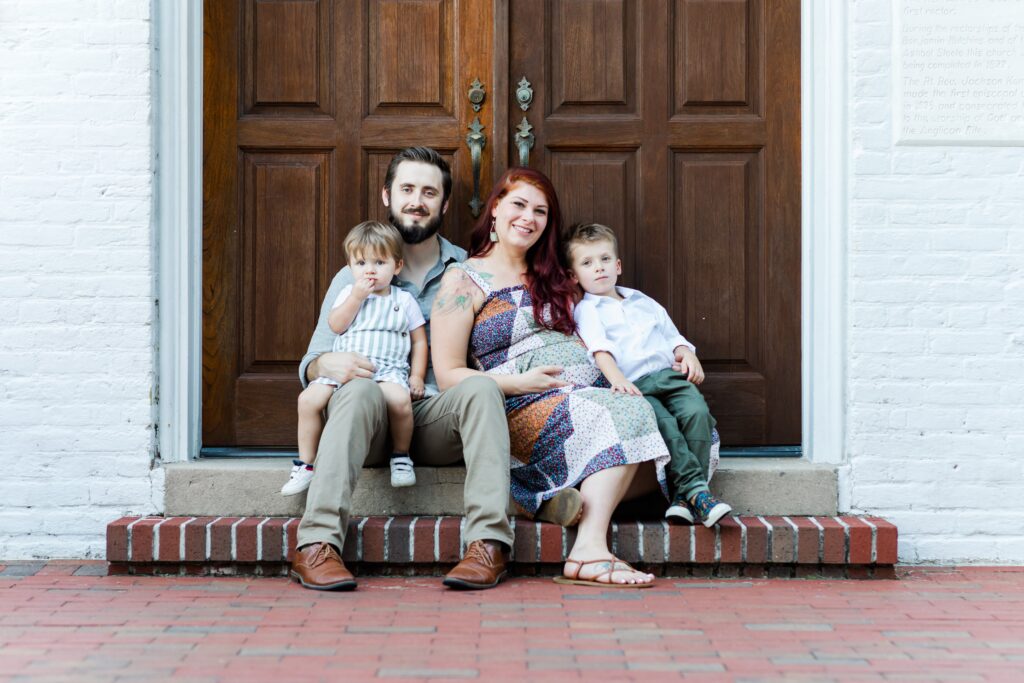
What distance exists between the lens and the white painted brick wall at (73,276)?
4.10m

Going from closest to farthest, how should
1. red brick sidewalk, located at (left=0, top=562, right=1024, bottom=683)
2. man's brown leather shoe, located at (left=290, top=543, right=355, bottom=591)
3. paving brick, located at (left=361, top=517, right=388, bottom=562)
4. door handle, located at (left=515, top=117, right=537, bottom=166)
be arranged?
red brick sidewalk, located at (left=0, top=562, right=1024, bottom=683) < man's brown leather shoe, located at (left=290, top=543, right=355, bottom=591) < paving brick, located at (left=361, top=517, right=388, bottom=562) < door handle, located at (left=515, top=117, right=537, bottom=166)

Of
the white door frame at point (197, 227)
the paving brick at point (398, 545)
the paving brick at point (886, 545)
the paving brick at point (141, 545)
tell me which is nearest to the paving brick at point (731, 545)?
the paving brick at point (886, 545)

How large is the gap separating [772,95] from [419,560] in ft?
7.45

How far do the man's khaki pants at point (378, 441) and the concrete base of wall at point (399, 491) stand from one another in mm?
211

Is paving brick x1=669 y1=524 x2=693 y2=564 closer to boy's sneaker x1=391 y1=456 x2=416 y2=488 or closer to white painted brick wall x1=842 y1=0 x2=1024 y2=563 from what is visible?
white painted brick wall x1=842 y1=0 x2=1024 y2=563

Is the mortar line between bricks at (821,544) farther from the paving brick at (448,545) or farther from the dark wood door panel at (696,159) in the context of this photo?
the paving brick at (448,545)

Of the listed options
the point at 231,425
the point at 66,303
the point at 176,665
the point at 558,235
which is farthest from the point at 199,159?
the point at 176,665

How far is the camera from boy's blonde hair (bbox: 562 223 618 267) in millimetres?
4090

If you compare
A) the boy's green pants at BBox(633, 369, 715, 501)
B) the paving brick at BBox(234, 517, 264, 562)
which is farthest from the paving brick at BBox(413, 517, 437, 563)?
the boy's green pants at BBox(633, 369, 715, 501)

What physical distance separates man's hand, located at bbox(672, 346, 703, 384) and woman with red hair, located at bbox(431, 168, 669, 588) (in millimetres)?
285

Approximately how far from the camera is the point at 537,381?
12.8 ft

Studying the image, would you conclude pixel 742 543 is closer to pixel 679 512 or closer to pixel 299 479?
pixel 679 512

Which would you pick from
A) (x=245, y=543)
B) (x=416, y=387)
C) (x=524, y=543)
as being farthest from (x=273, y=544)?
(x=524, y=543)

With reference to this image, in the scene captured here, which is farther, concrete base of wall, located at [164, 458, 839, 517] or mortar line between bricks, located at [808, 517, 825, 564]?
concrete base of wall, located at [164, 458, 839, 517]
